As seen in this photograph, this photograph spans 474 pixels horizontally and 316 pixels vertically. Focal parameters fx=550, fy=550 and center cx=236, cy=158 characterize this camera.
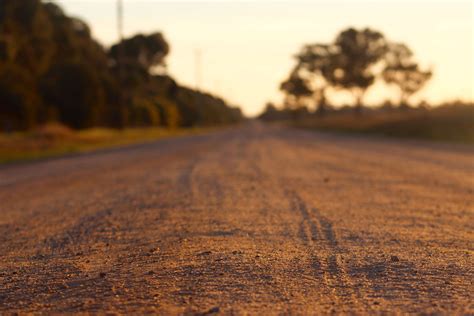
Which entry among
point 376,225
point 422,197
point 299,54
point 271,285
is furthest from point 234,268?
point 299,54

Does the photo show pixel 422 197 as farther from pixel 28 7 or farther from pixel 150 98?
pixel 150 98

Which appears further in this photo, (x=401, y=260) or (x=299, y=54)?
(x=299, y=54)

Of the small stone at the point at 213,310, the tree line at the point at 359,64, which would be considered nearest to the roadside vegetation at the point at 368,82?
the tree line at the point at 359,64

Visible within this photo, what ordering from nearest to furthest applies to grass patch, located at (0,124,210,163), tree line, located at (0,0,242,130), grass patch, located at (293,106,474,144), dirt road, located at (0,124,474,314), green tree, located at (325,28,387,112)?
dirt road, located at (0,124,474,314)
grass patch, located at (0,124,210,163)
grass patch, located at (293,106,474,144)
tree line, located at (0,0,242,130)
green tree, located at (325,28,387,112)

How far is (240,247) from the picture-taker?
5.39m

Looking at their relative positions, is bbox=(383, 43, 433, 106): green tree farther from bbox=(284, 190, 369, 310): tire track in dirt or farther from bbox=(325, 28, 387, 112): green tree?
bbox=(284, 190, 369, 310): tire track in dirt

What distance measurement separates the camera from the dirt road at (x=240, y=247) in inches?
153

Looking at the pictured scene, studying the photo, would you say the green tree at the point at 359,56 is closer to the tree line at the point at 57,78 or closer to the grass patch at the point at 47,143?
the tree line at the point at 57,78

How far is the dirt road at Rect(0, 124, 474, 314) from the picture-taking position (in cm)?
389

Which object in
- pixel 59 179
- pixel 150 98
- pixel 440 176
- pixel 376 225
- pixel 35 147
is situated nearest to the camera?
pixel 376 225

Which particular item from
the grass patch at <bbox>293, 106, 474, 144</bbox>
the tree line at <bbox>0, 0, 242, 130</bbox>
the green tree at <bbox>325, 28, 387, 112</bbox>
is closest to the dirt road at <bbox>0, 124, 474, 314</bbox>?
the grass patch at <bbox>293, 106, 474, 144</bbox>

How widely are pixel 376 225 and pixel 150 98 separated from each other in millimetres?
61728

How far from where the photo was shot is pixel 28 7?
137 feet

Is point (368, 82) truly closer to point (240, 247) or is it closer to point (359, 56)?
point (359, 56)
